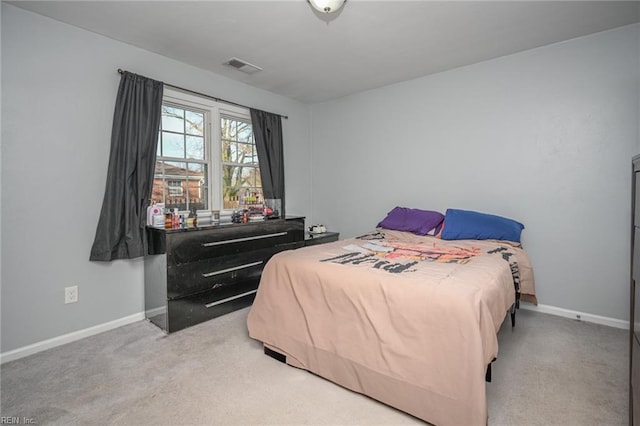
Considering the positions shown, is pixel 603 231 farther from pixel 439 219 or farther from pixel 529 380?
pixel 529 380

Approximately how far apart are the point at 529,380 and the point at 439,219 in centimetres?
171

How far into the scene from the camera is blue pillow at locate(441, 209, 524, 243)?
287 centimetres

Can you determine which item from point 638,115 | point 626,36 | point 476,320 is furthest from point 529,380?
point 626,36

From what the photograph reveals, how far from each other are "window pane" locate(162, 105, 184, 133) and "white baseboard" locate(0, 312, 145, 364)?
1.82 metres

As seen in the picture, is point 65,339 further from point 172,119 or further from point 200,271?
point 172,119

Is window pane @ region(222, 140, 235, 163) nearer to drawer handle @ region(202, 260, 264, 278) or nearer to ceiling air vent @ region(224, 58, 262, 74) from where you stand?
ceiling air vent @ region(224, 58, 262, 74)

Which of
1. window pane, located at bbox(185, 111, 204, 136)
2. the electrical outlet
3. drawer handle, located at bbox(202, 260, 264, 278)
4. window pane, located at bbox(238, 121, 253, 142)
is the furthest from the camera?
window pane, located at bbox(238, 121, 253, 142)

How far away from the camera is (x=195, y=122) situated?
10.9 feet

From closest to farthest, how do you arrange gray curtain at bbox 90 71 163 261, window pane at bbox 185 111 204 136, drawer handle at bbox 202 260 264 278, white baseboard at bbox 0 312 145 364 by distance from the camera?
white baseboard at bbox 0 312 145 364 < gray curtain at bbox 90 71 163 261 < drawer handle at bbox 202 260 264 278 < window pane at bbox 185 111 204 136

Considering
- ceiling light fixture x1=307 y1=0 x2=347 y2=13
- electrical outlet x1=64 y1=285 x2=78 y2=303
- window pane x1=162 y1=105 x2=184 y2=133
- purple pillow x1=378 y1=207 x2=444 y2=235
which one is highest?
ceiling light fixture x1=307 y1=0 x2=347 y2=13

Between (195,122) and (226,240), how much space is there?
4.49ft

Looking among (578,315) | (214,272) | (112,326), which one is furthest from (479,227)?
(112,326)

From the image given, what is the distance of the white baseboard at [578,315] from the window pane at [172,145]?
3777 mm

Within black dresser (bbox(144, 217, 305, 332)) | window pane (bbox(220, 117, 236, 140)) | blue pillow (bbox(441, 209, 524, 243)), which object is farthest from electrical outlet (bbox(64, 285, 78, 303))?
blue pillow (bbox(441, 209, 524, 243))
